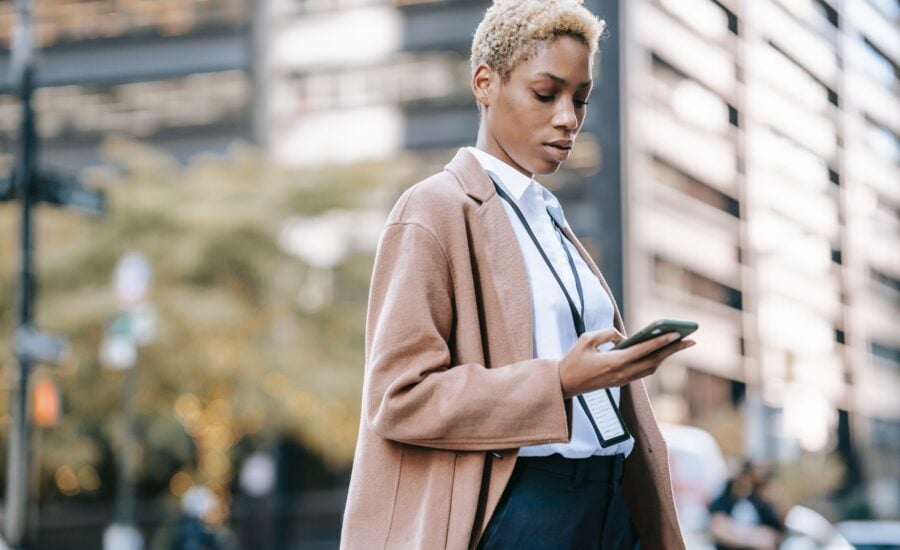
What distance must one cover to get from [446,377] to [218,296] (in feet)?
98.4

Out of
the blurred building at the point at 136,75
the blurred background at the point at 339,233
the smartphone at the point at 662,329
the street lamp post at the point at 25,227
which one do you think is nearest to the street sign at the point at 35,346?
the street lamp post at the point at 25,227

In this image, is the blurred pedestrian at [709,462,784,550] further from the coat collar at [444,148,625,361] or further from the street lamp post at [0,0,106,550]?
the coat collar at [444,148,625,361]

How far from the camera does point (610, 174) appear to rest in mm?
48938

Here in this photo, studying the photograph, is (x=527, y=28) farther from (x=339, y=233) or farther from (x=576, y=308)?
(x=339, y=233)

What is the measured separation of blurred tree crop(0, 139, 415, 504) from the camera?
31.8 m

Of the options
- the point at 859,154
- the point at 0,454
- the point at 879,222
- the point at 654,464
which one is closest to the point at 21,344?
the point at 654,464

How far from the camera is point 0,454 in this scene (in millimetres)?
36719

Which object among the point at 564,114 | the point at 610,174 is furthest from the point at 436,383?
the point at 610,174

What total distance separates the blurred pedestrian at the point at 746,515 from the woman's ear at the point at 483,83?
791 centimetres

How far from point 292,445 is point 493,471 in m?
43.8

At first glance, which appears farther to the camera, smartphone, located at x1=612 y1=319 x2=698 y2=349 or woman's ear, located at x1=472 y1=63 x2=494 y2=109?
woman's ear, located at x1=472 y1=63 x2=494 y2=109

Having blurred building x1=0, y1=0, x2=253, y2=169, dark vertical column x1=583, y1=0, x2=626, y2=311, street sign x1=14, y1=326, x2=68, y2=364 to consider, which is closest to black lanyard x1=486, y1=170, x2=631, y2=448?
street sign x1=14, y1=326, x2=68, y2=364

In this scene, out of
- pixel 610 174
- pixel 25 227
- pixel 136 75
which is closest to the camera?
pixel 25 227

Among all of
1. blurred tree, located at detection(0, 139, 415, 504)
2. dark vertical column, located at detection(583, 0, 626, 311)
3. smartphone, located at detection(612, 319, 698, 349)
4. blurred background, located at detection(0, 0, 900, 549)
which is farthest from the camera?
dark vertical column, located at detection(583, 0, 626, 311)
